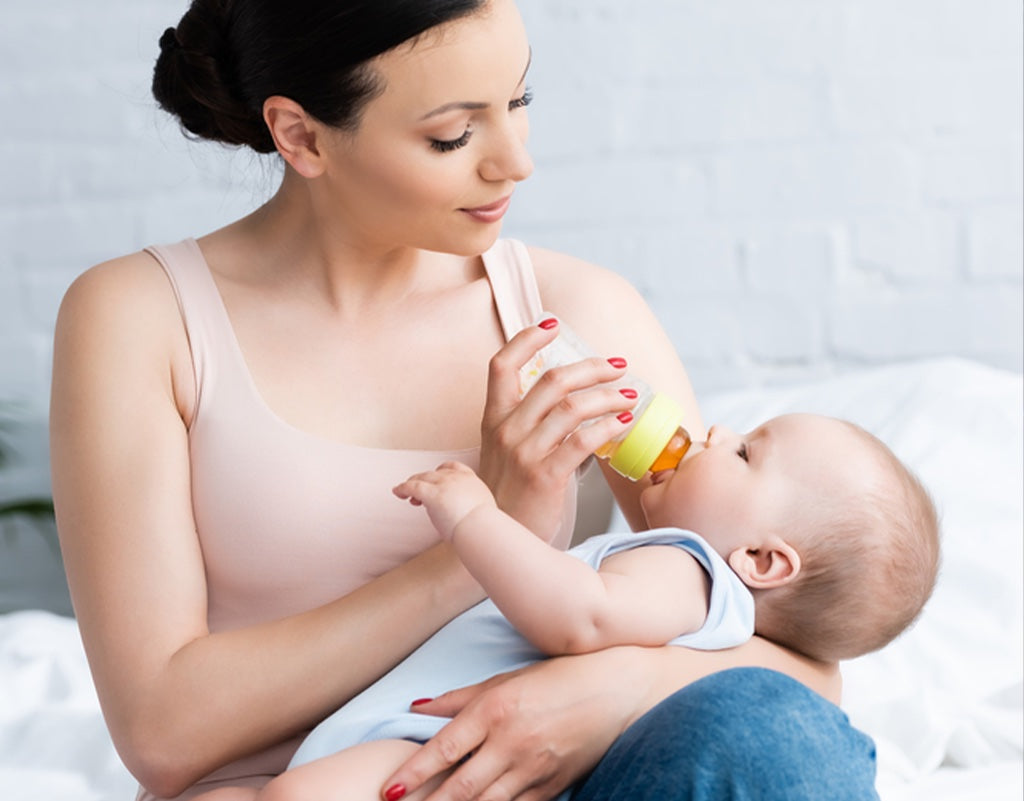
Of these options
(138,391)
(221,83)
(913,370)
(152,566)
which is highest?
(221,83)

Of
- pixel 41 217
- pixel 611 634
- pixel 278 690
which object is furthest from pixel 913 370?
pixel 41 217

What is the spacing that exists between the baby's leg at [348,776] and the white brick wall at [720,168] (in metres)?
1.40

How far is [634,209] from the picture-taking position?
2416 millimetres

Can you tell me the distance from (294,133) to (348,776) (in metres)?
0.62

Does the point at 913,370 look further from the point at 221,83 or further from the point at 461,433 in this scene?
the point at 221,83

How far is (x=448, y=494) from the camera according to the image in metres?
1.13

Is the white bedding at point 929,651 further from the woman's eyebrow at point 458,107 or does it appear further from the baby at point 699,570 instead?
the woman's eyebrow at point 458,107

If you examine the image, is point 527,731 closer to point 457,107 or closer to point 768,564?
point 768,564

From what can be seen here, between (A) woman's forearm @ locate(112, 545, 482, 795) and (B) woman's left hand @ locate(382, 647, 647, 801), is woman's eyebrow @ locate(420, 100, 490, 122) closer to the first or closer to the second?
(A) woman's forearm @ locate(112, 545, 482, 795)

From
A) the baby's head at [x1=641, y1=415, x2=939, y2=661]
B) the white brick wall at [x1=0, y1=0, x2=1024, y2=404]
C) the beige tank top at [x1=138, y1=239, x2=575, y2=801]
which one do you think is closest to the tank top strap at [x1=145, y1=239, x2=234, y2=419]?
the beige tank top at [x1=138, y1=239, x2=575, y2=801]

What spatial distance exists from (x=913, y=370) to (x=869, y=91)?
1.71 feet

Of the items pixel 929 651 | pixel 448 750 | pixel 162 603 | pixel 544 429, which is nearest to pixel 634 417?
pixel 544 429

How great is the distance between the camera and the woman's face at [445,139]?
121 centimetres

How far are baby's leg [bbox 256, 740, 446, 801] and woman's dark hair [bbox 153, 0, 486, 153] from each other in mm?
573
